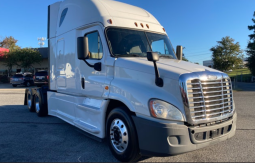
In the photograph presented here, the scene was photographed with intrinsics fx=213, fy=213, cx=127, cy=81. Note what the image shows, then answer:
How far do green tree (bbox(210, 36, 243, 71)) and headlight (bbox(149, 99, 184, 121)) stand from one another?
137ft

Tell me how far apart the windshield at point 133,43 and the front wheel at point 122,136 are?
124 cm

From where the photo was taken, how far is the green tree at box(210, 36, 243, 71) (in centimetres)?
4158

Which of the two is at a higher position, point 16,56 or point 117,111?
point 16,56

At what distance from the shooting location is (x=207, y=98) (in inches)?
135

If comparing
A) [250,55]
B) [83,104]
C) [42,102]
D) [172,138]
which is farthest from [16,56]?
[250,55]

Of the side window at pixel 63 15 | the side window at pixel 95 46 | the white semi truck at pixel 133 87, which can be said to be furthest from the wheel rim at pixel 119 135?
the side window at pixel 63 15

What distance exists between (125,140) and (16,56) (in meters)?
32.6

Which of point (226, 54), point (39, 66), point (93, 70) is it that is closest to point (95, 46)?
point (93, 70)

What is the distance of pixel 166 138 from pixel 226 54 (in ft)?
146

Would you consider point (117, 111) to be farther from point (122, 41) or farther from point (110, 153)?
point (122, 41)

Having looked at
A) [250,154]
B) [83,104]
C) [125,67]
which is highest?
[125,67]

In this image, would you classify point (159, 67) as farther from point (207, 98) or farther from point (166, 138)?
point (166, 138)

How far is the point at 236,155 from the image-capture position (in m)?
4.06

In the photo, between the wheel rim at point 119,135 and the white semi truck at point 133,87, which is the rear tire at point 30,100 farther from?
the wheel rim at point 119,135
